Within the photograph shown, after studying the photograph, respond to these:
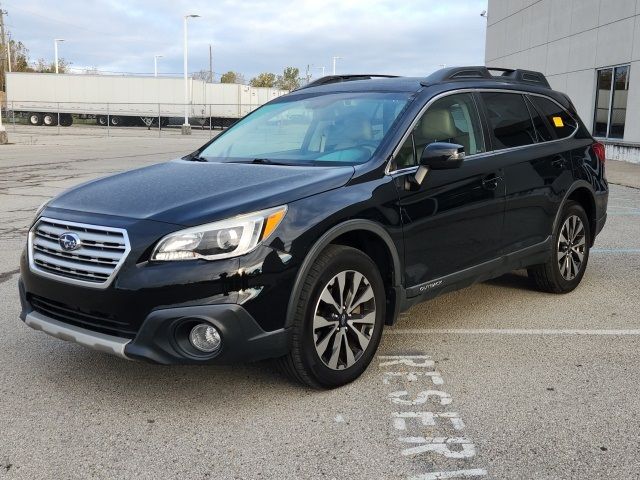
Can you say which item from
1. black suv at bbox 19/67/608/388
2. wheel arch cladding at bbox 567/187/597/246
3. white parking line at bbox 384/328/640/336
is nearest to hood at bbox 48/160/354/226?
black suv at bbox 19/67/608/388

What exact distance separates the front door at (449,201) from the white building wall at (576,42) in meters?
16.5

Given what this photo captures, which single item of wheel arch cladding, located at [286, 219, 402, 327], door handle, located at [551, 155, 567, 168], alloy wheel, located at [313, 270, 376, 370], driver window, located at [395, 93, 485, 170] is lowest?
alloy wheel, located at [313, 270, 376, 370]

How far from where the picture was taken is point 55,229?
3533mm

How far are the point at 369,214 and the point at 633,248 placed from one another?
5096 mm

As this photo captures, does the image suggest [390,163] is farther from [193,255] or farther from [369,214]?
[193,255]

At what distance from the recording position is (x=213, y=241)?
10.6 feet

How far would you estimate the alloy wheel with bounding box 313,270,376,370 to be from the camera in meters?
3.57

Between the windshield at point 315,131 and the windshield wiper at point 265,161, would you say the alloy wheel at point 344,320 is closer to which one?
the windshield at point 315,131

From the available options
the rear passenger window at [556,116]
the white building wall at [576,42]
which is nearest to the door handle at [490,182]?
the rear passenger window at [556,116]

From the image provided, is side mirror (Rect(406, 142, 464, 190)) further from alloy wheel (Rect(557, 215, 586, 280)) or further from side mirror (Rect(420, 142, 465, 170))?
alloy wheel (Rect(557, 215, 586, 280))

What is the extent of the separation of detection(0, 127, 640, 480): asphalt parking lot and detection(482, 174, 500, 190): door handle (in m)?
1.03

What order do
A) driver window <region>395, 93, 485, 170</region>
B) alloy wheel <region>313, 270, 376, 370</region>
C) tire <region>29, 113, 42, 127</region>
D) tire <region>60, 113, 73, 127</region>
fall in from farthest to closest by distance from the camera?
tire <region>60, 113, 73, 127</region>
tire <region>29, 113, 42, 127</region>
driver window <region>395, 93, 485, 170</region>
alloy wheel <region>313, 270, 376, 370</region>

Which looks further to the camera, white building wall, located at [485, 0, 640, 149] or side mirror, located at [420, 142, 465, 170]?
white building wall, located at [485, 0, 640, 149]

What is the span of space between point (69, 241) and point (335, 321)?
1460 millimetres
